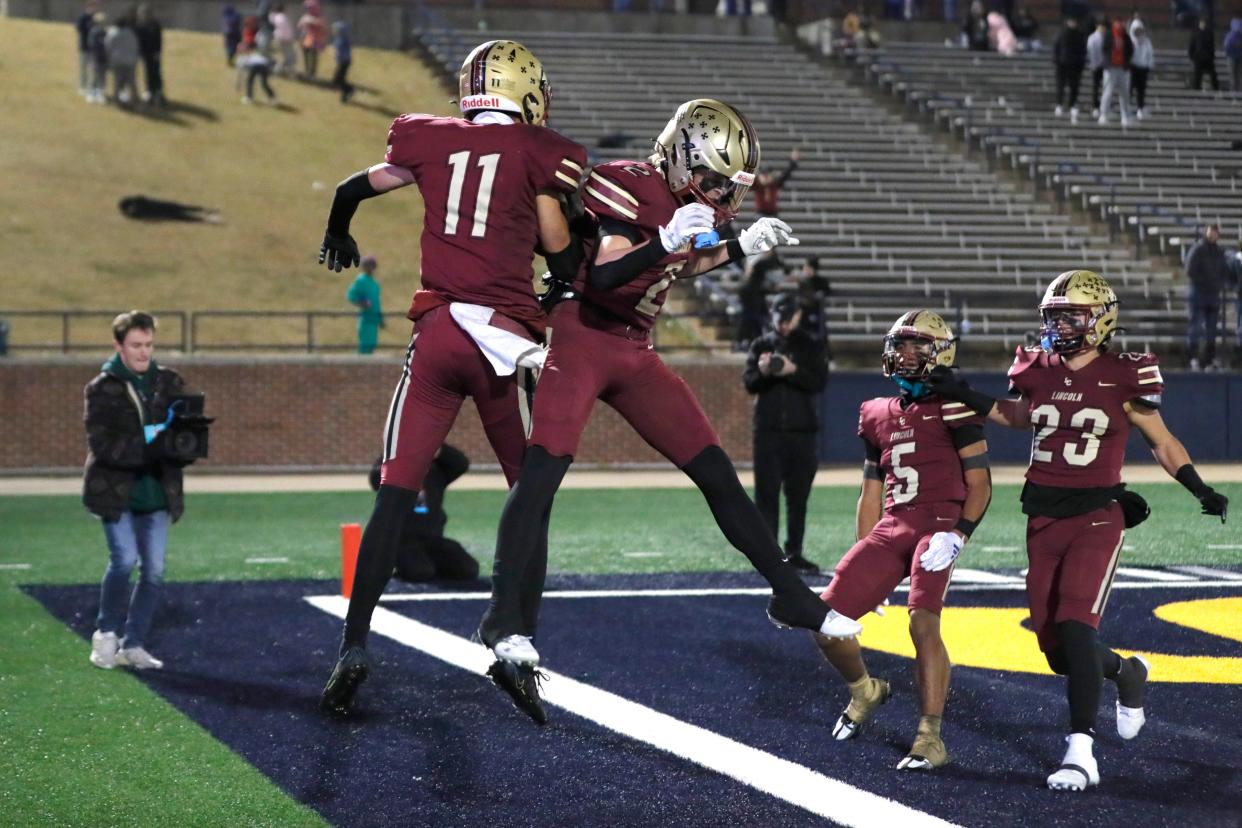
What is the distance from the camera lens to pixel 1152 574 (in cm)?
1152

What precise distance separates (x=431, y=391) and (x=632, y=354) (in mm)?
712

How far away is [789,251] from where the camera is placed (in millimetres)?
26188

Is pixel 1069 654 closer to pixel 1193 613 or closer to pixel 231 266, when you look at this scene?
pixel 1193 613

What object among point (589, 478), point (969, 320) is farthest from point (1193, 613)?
point (969, 320)

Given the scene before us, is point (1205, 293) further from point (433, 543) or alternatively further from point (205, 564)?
point (205, 564)

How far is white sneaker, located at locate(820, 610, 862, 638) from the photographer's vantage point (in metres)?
6.04

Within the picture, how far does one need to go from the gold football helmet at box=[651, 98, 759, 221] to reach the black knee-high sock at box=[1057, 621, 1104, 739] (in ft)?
6.34

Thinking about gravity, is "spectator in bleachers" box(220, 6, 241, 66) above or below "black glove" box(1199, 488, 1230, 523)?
above

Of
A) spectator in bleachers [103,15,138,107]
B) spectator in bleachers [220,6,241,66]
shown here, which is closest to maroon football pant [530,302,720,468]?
spectator in bleachers [103,15,138,107]

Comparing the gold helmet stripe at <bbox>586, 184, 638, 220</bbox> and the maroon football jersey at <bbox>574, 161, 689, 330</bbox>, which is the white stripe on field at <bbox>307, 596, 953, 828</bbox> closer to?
the maroon football jersey at <bbox>574, 161, 689, 330</bbox>

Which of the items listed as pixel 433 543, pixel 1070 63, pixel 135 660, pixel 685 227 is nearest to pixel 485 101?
pixel 685 227

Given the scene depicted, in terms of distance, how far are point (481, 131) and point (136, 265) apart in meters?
21.3

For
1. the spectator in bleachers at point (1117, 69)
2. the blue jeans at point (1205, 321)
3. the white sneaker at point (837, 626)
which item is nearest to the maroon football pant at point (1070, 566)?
the white sneaker at point (837, 626)

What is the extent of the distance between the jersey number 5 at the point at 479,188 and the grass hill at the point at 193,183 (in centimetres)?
1850
